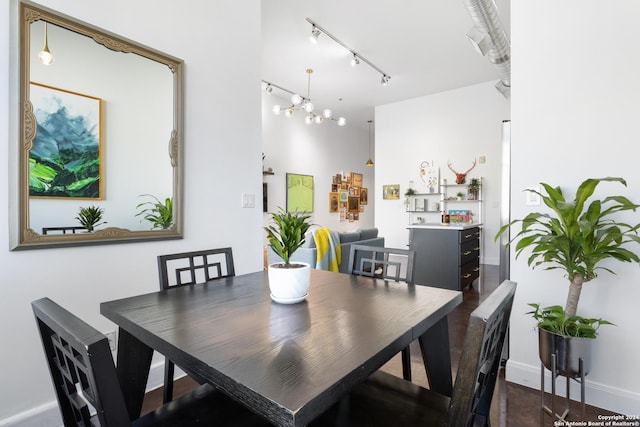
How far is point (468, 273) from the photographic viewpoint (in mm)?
4324

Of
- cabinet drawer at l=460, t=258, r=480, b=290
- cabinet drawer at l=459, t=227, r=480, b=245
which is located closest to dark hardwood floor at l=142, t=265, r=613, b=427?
cabinet drawer at l=460, t=258, r=480, b=290

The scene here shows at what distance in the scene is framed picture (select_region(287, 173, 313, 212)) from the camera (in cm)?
704

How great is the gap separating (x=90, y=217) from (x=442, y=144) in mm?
6178

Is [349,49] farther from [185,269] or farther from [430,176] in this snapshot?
[185,269]

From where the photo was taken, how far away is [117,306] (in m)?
1.26

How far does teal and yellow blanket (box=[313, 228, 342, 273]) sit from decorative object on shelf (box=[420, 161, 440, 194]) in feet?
9.79

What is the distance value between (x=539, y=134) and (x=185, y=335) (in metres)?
2.23

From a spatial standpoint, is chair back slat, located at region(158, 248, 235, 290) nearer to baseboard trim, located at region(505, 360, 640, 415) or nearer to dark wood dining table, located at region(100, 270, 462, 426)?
dark wood dining table, located at region(100, 270, 462, 426)

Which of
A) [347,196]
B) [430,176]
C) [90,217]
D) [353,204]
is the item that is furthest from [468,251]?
[353,204]

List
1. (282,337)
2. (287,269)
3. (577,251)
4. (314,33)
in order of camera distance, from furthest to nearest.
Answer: (314,33) → (577,251) → (287,269) → (282,337)

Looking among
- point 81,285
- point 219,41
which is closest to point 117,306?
point 81,285

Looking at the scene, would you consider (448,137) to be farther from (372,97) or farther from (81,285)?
(81,285)

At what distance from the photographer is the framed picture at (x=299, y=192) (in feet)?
23.1

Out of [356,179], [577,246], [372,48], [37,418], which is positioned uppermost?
[372,48]
